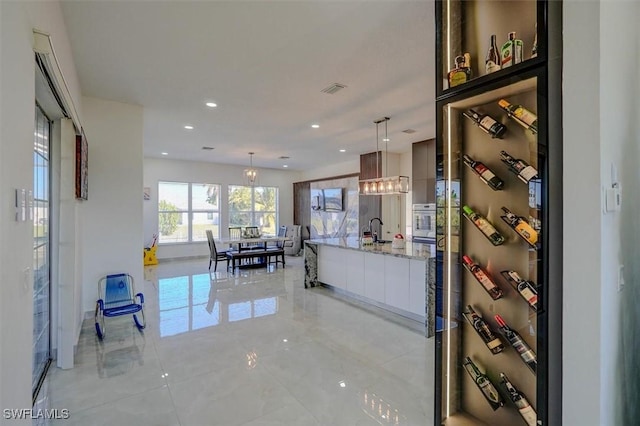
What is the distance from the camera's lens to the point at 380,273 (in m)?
4.27

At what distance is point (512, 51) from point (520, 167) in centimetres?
55

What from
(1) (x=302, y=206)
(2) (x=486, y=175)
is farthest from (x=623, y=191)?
(1) (x=302, y=206)

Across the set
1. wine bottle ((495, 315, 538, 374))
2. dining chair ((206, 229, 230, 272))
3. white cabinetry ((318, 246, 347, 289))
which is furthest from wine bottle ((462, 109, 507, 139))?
dining chair ((206, 229, 230, 272))

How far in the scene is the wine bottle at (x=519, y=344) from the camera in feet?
5.00

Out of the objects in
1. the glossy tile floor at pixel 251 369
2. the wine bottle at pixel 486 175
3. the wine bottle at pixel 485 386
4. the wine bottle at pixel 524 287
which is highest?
the wine bottle at pixel 486 175

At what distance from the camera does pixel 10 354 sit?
1.24 metres

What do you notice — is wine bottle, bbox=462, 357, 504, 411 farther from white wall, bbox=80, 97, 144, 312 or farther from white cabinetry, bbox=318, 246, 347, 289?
white wall, bbox=80, 97, 144, 312

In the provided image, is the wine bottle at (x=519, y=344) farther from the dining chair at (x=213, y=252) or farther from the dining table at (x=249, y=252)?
the dining chair at (x=213, y=252)

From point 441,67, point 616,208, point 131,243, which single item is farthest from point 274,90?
point 616,208

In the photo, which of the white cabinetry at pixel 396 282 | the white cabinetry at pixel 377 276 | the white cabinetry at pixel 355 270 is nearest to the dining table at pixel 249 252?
the white cabinetry at pixel 377 276

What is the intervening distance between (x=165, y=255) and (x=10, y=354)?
8124 mm

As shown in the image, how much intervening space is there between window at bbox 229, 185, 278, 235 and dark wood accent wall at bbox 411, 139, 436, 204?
5.19m

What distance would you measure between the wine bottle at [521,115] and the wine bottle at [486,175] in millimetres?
279

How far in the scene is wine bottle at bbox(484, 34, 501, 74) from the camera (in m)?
1.52
